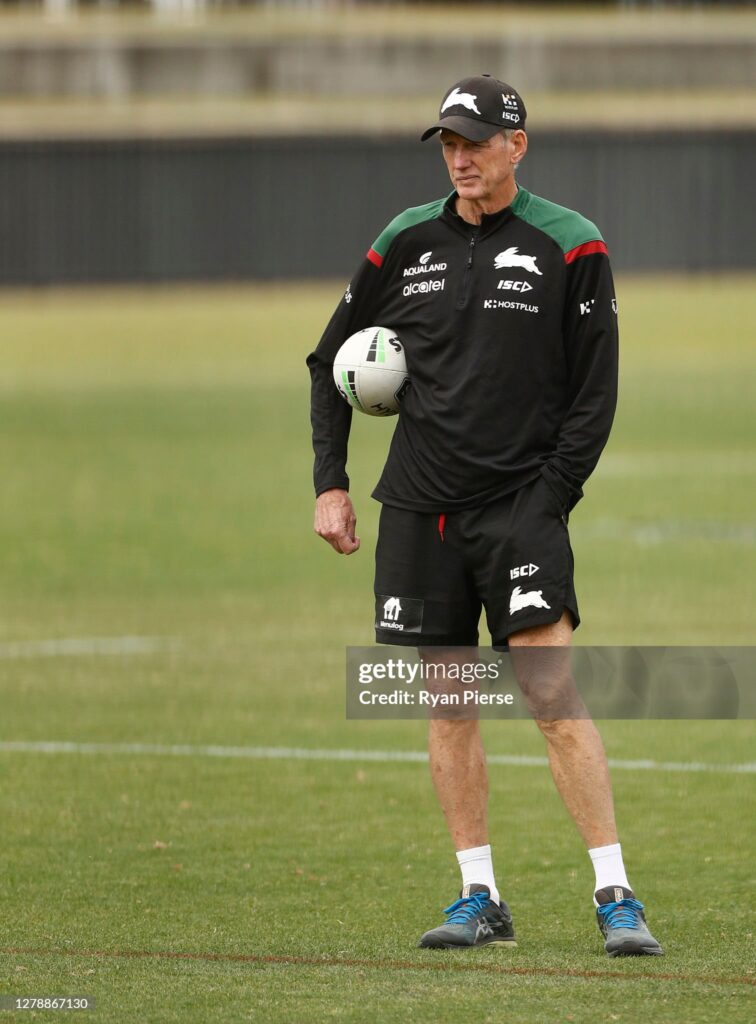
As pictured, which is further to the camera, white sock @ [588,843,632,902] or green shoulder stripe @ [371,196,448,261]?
green shoulder stripe @ [371,196,448,261]

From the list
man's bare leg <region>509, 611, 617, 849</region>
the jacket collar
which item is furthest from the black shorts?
the jacket collar

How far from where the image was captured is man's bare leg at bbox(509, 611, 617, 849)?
239 inches

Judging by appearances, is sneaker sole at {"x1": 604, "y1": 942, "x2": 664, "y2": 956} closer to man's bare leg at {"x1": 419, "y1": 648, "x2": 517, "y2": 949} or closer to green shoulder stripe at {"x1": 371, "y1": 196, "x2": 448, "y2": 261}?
man's bare leg at {"x1": 419, "y1": 648, "x2": 517, "y2": 949}

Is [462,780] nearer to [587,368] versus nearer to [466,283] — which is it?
[587,368]

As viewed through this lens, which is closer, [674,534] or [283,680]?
[283,680]

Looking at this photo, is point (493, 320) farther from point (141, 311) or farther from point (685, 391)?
point (141, 311)

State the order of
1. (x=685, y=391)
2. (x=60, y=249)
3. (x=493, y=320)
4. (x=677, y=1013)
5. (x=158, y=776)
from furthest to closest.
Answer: (x=60, y=249)
(x=685, y=391)
(x=158, y=776)
(x=493, y=320)
(x=677, y=1013)

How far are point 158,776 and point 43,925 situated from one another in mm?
2540

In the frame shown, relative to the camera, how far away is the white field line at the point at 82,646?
1238 centimetres

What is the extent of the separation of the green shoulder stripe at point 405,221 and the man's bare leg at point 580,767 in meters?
1.25

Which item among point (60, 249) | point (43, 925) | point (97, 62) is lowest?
point (43, 925)

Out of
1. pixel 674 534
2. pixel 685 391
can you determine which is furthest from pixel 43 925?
pixel 685 391

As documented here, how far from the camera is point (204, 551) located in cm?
1712

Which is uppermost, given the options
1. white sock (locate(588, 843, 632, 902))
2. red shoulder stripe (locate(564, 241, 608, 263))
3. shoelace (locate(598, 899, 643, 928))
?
red shoulder stripe (locate(564, 241, 608, 263))
